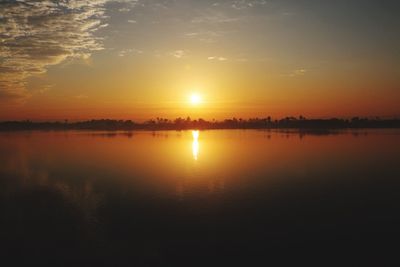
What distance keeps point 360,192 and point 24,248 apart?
25.9 metres

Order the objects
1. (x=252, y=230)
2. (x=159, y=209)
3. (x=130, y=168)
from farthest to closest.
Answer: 1. (x=130, y=168)
2. (x=159, y=209)
3. (x=252, y=230)

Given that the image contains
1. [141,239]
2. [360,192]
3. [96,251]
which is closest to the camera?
[96,251]

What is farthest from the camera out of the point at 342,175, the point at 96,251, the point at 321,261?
the point at 342,175

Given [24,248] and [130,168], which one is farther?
[130,168]

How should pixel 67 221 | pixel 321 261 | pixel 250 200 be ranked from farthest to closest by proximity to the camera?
1. pixel 250 200
2. pixel 67 221
3. pixel 321 261

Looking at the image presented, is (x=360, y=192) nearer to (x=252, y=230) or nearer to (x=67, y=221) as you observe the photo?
(x=252, y=230)

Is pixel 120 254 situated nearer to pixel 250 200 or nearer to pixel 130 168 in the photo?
pixel 250 200

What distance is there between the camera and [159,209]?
24.9 meters

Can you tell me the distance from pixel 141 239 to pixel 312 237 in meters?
9.10

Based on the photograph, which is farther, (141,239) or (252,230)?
(252,230)

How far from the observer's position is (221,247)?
17.9 meters

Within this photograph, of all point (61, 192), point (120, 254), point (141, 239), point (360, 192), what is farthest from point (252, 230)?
point (61, 192)

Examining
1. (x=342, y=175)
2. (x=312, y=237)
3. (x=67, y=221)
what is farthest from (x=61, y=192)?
(x=342, y=175)

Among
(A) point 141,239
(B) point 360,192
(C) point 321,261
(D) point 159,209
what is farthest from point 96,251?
(B) point 360,192
